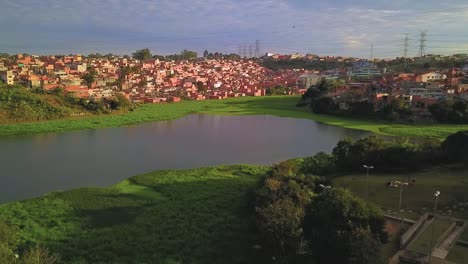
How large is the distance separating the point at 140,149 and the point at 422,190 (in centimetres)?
Result: 1103

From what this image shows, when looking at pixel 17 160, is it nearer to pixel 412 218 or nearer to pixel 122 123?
pixel 122 123

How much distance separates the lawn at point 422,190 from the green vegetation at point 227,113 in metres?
9.67

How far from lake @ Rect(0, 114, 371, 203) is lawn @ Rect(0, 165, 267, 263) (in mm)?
1372

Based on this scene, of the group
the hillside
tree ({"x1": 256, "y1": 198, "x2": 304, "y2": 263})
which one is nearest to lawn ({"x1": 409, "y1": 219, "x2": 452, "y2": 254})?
tree ({"x1": 256, "y1": 198, "x2": 304, "y2": 263})

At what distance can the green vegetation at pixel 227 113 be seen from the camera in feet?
76.8

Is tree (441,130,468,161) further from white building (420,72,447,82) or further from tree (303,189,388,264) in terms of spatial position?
white building (420,72,447,82)

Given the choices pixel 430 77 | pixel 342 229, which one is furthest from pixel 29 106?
pixel 430 77

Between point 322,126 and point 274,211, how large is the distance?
1946 cm

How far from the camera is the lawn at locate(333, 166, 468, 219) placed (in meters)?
10.7

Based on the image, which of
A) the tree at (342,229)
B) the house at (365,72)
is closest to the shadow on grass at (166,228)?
the tree at (342,229)

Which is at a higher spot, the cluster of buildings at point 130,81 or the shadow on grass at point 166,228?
the cluster of buildings at point 130,81

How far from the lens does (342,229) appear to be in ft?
25.7

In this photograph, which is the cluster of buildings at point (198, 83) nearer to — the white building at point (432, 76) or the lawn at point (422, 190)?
the white building at point (432, 76)

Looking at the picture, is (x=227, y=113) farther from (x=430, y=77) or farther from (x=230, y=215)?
(x=230, y=215)
